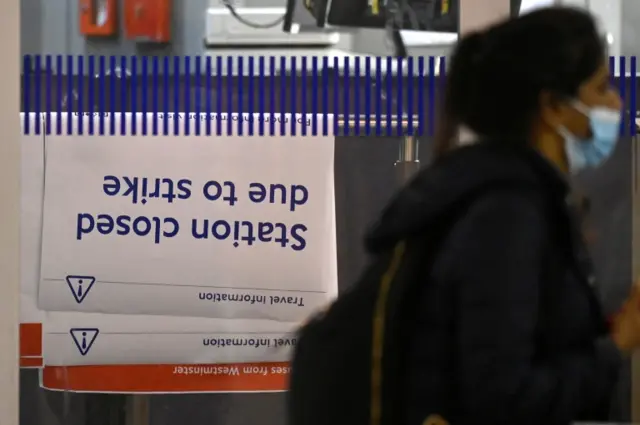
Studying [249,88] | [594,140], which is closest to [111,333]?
[249,88]

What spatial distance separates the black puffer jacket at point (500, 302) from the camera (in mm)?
853

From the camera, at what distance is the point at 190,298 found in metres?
1.77

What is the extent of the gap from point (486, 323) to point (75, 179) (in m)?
1.14

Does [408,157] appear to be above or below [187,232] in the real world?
above

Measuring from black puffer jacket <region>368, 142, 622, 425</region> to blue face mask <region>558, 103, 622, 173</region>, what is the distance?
0.11 m

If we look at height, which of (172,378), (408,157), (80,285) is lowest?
(172,378)

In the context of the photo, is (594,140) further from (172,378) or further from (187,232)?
(172,378)

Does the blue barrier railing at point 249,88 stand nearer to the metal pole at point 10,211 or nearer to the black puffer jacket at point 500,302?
the metal pole at point 10,211

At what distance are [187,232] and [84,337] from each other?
296mm

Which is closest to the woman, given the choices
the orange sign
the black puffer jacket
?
the black puffer jacket

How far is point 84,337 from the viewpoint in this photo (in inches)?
69.9

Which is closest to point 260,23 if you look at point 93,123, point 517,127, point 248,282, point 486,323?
point 93,123

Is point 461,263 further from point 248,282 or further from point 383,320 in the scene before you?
point 248,282

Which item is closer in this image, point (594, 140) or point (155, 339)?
point (594, 140)
